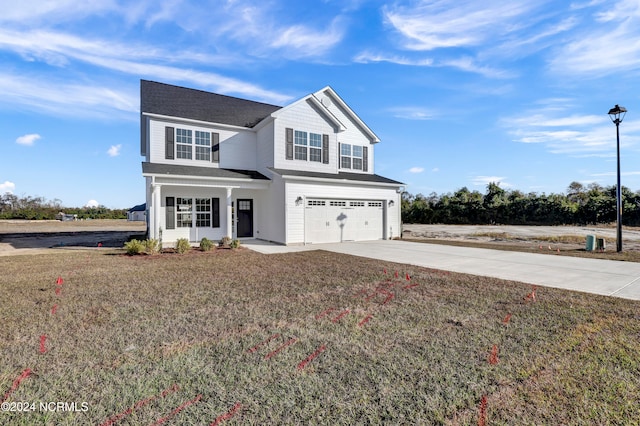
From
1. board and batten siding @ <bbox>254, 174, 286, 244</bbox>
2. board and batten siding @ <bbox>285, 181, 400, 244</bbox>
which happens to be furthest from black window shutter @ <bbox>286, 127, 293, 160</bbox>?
board and batten siding @ <bbox>285, 181, 400, 244</bbox>

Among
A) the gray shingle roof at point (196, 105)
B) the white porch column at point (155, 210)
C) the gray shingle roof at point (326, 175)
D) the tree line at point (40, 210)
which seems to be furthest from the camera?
the tree line at point (40, 210)

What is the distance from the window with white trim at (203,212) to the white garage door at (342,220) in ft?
16.5

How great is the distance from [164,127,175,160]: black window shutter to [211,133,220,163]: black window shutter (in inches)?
74.2

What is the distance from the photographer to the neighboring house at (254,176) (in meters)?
14.1

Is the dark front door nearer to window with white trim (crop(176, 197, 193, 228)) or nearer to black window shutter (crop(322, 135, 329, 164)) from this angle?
window with white trim (crop(176, 197, 193, 228))

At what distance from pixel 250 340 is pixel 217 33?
11.3 m

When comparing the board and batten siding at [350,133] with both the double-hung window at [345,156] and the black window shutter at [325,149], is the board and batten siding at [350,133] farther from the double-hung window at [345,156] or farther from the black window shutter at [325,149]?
the black window shutter at [325,149]

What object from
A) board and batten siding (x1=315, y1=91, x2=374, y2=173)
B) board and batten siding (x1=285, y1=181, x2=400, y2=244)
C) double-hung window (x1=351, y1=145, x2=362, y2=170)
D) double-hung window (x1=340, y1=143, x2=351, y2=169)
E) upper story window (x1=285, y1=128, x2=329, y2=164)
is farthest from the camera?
double-hung window (x1=351, y1=145, x2=362, y2=170)

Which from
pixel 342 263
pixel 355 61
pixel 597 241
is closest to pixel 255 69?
pixel 355 61

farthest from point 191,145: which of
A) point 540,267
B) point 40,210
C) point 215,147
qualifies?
point 40,210

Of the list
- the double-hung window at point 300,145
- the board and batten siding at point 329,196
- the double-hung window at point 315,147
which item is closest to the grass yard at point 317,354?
the board and batten siding at point 329,196

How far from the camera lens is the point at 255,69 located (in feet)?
48.6

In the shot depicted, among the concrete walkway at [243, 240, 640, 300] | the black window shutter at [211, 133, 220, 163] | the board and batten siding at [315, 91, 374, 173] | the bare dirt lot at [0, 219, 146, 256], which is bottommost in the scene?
the concrete walkway at [243, 240, 640, 300]

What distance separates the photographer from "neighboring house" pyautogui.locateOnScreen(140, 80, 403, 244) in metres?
14.1
